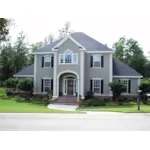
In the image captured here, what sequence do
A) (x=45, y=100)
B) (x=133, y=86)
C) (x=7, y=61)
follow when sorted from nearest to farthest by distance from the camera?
(x=45, y=100), (x=133, y=86), (x=7, y=61)

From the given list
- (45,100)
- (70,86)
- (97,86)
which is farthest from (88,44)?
(45,100)

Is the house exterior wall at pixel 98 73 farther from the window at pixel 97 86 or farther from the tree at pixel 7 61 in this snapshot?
the tree at pixel 7 61

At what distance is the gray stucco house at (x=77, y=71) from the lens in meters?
22.6

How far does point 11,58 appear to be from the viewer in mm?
39938

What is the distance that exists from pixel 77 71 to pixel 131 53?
25411 millimetres

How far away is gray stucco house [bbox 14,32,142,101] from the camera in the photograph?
22.6 metres

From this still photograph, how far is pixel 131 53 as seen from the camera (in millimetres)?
44812

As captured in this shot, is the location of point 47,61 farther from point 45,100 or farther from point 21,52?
point 21,52

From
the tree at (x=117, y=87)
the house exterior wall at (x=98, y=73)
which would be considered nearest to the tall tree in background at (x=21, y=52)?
the house exterior wall at (x=98, y=73)

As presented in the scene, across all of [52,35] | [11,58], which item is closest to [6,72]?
[11,58]

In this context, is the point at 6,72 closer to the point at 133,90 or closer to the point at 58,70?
the point at 58,70

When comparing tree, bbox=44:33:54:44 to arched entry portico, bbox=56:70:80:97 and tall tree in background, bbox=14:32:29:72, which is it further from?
arched entry portico, bbox=56:70:80:97

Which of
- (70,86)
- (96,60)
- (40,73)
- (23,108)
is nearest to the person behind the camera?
(23,108)

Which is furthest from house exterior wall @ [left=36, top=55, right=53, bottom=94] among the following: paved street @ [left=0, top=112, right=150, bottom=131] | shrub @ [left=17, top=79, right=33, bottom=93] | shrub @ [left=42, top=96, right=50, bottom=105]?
paved street @ [left=0, top=112, right=150, bottom=131]
